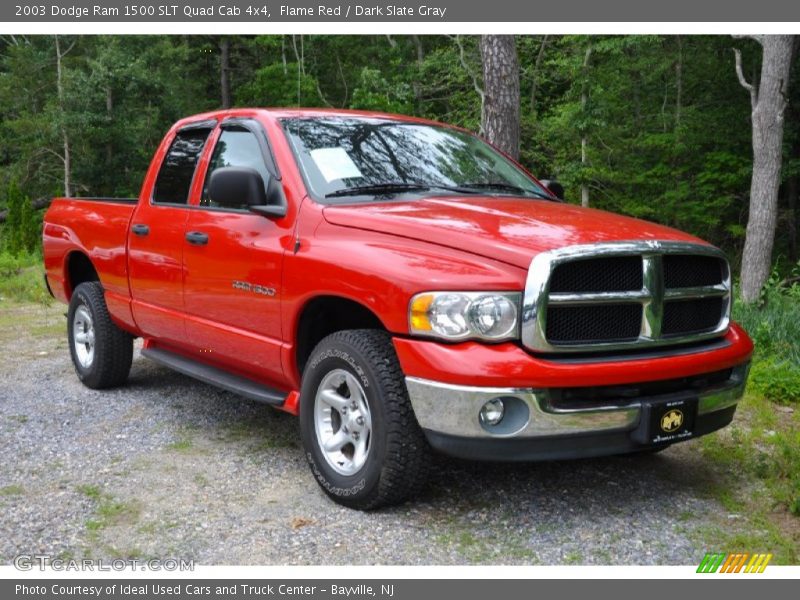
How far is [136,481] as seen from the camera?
4.69 meters

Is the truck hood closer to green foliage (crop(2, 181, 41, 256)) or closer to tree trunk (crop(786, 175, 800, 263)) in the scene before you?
green foliage (crop(2, 181, 41, 256))

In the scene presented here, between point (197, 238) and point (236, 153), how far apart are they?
0.59 meters

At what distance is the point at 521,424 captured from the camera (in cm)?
368

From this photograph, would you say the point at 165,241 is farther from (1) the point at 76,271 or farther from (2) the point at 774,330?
(2) the point at 774,330

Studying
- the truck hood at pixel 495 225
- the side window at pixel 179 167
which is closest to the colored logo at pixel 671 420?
the truck hood at pixel 495 225

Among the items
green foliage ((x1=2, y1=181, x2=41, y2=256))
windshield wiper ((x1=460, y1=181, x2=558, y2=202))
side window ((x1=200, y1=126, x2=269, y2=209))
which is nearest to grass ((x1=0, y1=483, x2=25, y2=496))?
side window ((x1=200, y1=126, x2=269, y2=209))

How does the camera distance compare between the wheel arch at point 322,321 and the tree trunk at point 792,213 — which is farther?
the tree trunk at point 792,213

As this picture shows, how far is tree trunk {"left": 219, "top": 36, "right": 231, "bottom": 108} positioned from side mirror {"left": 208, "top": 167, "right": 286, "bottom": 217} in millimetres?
35854

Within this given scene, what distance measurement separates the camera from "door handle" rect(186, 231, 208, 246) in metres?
5.18

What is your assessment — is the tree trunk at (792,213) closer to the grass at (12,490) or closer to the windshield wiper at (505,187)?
the windshield wiper at (505,187)

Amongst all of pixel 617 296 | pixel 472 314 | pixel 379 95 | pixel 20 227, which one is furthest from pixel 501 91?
pixel 20 227

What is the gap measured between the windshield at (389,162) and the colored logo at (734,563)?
2.35 meters

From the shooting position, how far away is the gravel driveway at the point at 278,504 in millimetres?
3781

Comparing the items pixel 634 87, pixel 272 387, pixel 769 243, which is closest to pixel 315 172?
Result: pixel 272 387
